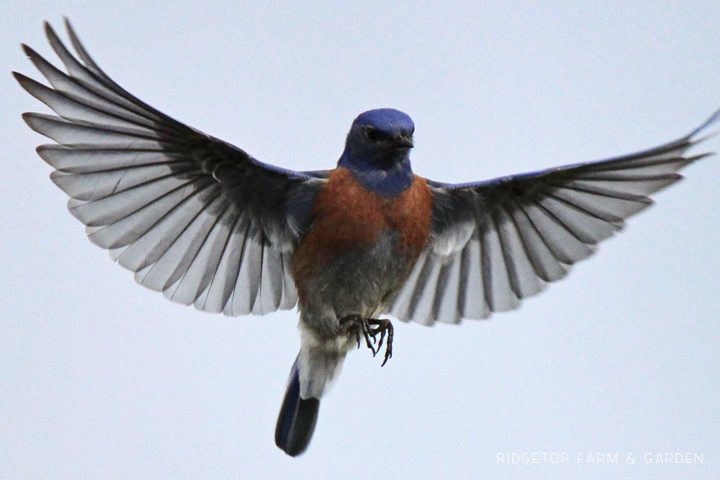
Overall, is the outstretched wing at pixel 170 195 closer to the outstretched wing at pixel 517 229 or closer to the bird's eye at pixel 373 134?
the bird's eye at pixel 373 134

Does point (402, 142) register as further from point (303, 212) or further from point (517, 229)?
point (517, 229)

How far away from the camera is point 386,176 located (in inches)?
270

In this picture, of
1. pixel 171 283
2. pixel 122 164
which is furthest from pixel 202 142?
pixel 171 283

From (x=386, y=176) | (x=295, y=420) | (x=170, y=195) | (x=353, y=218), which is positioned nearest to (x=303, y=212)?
(x=353, y=218)

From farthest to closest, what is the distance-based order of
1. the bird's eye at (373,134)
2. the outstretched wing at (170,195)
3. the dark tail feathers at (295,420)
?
the dark tail feathers at (295,420) → the bird's eye at (373,134) → the outstretched wing at (170,195)

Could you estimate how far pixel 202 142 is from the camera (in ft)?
22.0

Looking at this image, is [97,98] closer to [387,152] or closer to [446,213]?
[387,152]

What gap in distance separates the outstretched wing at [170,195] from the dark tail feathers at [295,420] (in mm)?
840

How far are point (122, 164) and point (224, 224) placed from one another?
3.04 feet

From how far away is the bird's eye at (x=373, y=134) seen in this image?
6.89 meters

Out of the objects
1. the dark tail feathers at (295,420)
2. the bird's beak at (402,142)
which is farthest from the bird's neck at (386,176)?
the dark tail feathers at (295,420)

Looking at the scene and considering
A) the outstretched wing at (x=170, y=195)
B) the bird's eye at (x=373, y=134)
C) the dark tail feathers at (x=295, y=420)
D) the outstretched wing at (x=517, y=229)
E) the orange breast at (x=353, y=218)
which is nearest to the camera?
the outstretched wing at (x=170, y=195)

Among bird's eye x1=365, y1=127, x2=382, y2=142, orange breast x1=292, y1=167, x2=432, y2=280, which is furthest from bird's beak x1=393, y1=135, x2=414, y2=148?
orange breast x1=292, y1=167, x2=432, y2=280

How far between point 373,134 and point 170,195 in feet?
5.11
